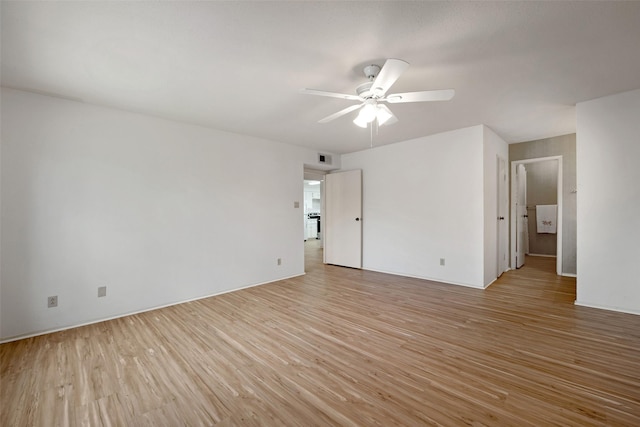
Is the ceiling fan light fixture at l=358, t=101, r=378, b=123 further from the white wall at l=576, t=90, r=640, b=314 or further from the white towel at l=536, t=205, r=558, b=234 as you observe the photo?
the white towel at l=536, t=205, r=558, b=234

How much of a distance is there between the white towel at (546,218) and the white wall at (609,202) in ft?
12.8

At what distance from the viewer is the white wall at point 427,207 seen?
394cm

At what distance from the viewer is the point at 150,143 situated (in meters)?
3.27

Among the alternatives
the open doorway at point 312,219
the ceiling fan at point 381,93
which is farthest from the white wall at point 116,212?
the open doorway at point 312,219

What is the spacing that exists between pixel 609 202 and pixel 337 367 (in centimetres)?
348

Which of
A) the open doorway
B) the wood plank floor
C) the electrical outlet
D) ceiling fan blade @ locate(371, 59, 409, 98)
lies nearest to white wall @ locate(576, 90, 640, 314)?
the wood plank floor

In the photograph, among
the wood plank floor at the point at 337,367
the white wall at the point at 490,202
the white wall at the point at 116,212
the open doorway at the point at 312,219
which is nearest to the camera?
the wood plank floor at the point at 337,367

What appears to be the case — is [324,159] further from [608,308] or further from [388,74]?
[608,308]

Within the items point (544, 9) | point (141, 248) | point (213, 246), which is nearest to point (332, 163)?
point (213, 246)

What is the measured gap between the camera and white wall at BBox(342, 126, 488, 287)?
12.9ft

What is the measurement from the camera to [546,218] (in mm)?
6312

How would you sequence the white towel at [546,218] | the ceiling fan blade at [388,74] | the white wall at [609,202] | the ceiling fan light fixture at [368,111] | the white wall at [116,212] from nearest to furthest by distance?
1. the ceiling fan blade at [388,74]
2. the ceiling fan light fixture at [368,111]
3. the white wall at [116,212]
4. the white wall at [609,202]
5. the white towel at [546,218]

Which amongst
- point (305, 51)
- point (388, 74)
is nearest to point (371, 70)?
point (388, 74)

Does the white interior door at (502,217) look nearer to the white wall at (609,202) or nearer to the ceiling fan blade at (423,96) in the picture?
the white wall at (609,202)
